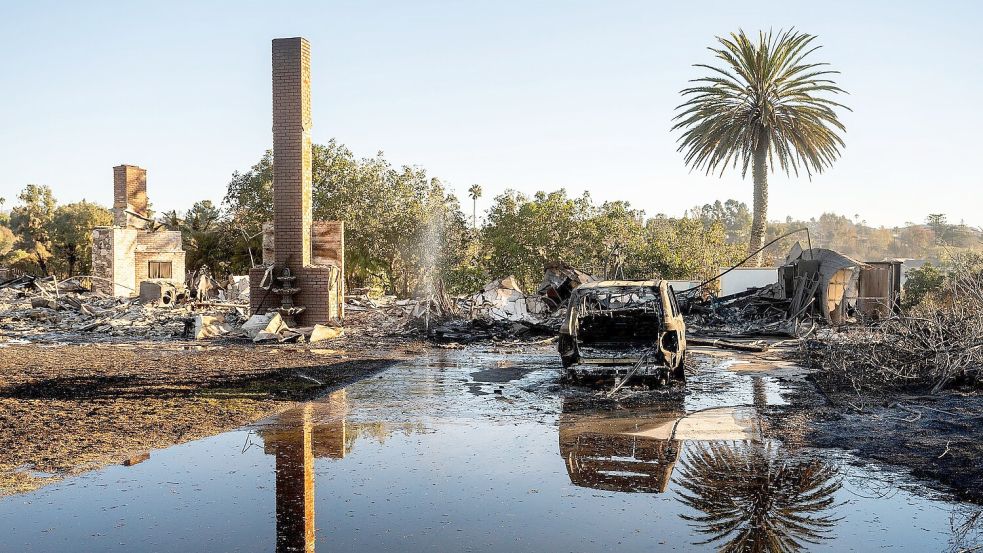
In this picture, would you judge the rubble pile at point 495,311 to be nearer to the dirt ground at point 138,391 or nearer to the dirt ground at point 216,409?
the dirt ground at point 138,391

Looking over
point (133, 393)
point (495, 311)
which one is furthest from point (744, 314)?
point (133, 393)

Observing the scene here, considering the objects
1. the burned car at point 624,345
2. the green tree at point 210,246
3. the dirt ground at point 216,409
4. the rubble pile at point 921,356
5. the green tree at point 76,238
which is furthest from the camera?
the green tree at point 76,238

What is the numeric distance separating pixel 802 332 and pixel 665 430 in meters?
14.1

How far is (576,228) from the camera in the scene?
34.1 metres

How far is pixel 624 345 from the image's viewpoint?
12.4 m

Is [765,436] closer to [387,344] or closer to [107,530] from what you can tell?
[107,530]

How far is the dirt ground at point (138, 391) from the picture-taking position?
7.26 m

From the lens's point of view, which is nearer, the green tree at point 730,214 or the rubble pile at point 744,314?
the rubble pile at point 744,314

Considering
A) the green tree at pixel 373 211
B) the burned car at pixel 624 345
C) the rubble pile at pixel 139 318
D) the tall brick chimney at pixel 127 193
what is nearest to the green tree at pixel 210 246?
the green tree at pixel 373 211

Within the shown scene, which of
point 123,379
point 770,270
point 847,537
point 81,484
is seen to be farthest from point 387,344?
point 770,270

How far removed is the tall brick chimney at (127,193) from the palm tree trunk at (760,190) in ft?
97.1

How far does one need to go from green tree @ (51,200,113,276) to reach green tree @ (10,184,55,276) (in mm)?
1387

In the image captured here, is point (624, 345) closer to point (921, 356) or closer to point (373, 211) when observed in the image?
point (921, 356)

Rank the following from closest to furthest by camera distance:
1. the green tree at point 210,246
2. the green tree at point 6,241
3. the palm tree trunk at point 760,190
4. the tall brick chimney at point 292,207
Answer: the tall brick chimney at point 292,207
the palm tree trunk at point 760,190
the green tree at point 210,246
the green tree at point 6,241
